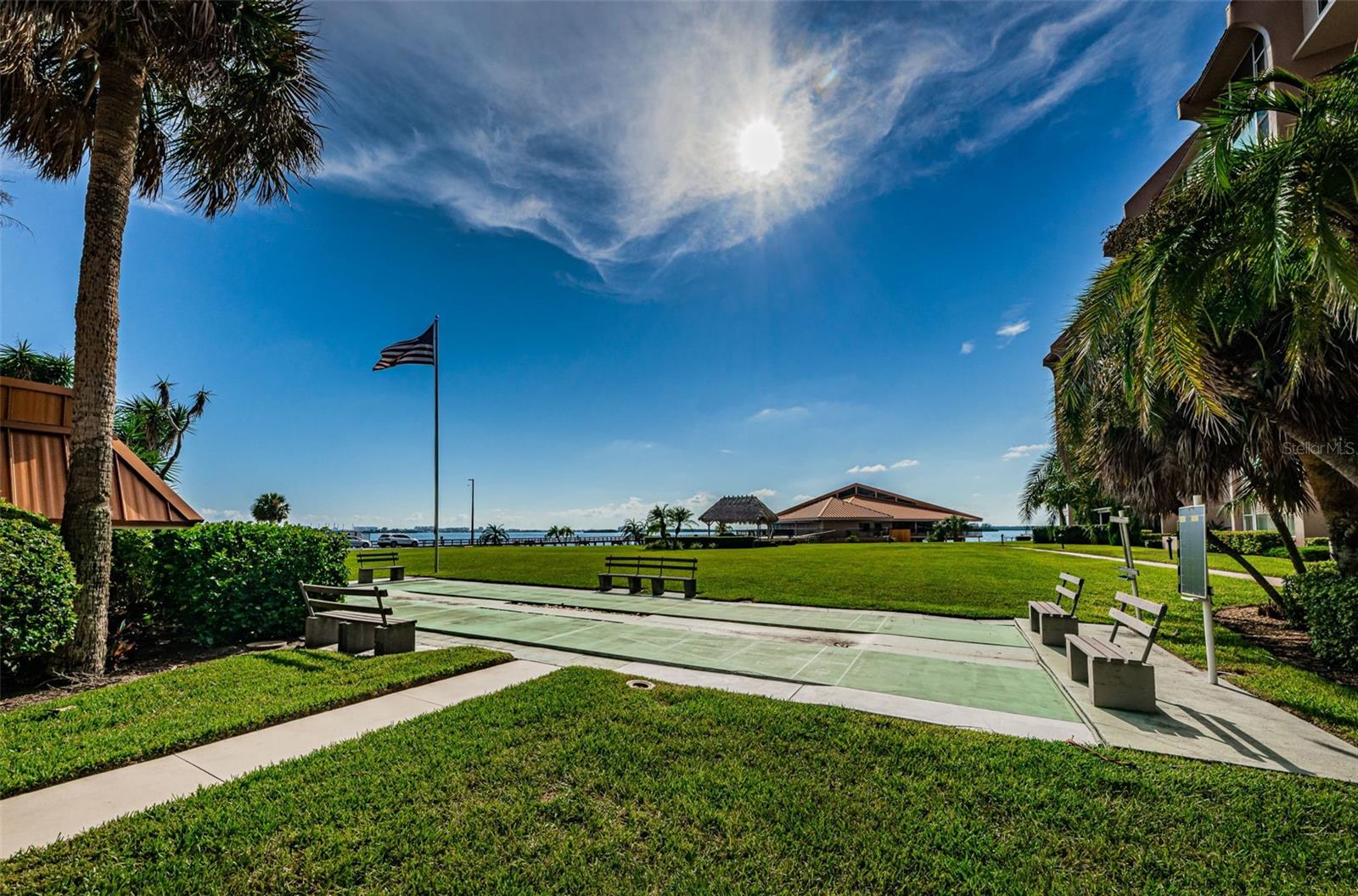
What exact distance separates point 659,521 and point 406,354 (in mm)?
28070

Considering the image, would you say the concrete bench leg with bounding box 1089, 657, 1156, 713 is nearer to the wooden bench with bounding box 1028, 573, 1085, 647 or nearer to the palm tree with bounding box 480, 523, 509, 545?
the wooden bench with bounding box 1028, 573, 1085, 647

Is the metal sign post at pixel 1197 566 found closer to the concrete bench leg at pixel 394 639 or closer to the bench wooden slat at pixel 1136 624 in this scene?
the bench wooden slat at pixel 1136 624

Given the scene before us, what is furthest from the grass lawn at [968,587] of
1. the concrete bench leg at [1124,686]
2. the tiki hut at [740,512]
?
the tiki hut at [740,512]

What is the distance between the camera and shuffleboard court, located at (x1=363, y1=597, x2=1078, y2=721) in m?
5.75

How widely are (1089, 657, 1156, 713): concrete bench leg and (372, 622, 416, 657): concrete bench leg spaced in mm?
8139

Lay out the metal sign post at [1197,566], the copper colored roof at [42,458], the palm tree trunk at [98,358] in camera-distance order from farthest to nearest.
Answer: the copper colored roof at [42,458] → the palm tree trunk at [98,358] → the metal sign post at [1197,566]

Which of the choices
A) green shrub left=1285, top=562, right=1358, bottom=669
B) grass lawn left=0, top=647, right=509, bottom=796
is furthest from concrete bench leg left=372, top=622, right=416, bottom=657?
green shrub left=1285, top=562, right=1358, bottom=669

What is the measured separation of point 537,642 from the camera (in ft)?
27.4

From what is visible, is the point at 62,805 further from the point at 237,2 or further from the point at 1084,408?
the point at 1084,408

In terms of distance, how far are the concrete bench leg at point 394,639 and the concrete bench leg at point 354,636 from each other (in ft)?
0.31

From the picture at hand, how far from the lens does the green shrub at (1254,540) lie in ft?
73.9

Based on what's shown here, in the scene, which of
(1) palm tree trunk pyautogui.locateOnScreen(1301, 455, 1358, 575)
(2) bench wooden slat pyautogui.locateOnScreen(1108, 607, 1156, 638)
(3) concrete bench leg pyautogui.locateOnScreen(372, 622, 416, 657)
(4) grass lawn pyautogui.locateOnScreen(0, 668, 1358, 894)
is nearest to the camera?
(4) grass lawn pyautogui.locateOnScreen(0, 668, 1358, 894)

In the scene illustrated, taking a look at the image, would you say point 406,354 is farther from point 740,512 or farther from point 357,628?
point 740,512

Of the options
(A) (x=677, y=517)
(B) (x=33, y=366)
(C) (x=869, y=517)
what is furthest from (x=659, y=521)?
(B) (x=33, y=366)
